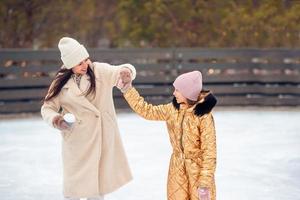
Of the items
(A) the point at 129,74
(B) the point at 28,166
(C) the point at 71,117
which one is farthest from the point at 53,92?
(B) the point at 28,166

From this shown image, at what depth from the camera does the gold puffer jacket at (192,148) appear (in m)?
3.36

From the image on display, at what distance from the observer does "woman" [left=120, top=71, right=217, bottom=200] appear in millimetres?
3359

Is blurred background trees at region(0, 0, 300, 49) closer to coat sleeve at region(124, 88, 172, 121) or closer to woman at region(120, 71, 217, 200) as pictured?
coat sleeve at region(124, 88, 172, 121)

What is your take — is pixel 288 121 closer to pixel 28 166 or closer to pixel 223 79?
pixel 223 79

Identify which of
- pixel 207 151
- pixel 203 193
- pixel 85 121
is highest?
pixel 85 121

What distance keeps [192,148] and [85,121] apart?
0.76 metres

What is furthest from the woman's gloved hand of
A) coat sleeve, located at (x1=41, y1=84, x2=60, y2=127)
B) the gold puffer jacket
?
coat sleeve, located at (x1=41, y1=84, x2=60, y2=127)

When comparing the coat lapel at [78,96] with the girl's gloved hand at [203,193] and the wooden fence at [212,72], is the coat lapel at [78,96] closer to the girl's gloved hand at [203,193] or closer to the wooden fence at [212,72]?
the girl's gloved hand at [203,193]

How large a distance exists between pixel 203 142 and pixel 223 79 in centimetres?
823

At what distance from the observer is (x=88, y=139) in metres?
3.82

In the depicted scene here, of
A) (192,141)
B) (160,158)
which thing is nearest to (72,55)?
(192,141)

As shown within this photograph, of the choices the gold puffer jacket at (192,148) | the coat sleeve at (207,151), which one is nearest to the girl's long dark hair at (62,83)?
the gold puffer jacket at (192,148)

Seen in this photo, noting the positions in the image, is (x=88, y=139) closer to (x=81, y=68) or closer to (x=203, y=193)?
(x=81, y=68)

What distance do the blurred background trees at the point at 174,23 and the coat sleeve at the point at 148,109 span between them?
30.9 feet
